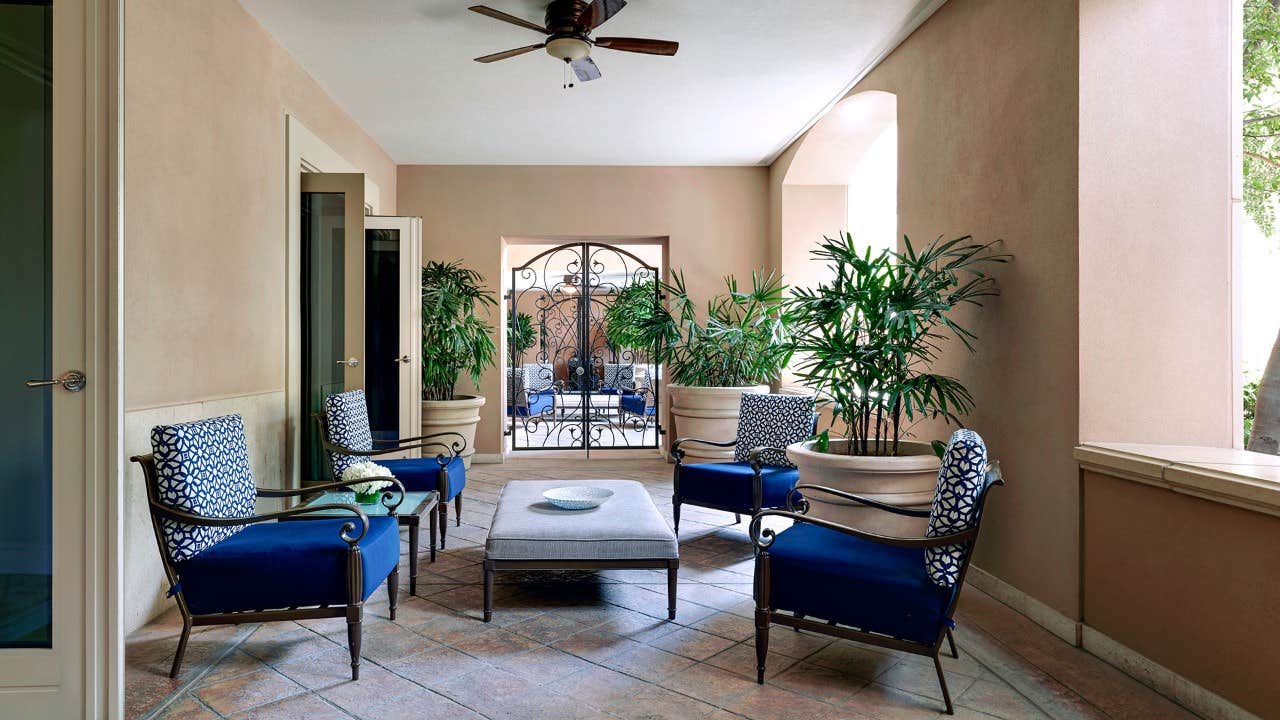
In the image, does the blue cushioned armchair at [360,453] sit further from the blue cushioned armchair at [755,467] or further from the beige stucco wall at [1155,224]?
the beige stucco wall at [1155,224]

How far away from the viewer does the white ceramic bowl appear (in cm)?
363

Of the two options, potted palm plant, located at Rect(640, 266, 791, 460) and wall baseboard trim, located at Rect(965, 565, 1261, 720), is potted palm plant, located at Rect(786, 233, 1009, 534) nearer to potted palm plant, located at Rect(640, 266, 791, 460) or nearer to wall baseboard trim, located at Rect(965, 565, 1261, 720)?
wall baseboard trim, located at Rect(965, 565, 1261, 720)

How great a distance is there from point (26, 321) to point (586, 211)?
19.9 ft

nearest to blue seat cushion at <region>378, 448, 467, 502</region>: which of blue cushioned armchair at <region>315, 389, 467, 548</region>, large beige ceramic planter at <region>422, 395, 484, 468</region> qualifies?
blue cushioned armchair at <region>315, 389, 467, 548</region>

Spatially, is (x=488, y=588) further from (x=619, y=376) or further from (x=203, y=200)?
(x=619, y=376)

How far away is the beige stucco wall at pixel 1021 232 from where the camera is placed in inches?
123

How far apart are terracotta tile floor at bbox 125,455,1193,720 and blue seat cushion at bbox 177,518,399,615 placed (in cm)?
27

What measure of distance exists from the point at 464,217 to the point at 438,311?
1.53 meters

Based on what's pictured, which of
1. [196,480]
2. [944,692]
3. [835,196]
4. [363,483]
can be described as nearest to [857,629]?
[944,692]

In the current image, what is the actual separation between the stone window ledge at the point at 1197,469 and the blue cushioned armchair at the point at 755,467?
1.67m

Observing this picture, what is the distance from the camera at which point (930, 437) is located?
446cm

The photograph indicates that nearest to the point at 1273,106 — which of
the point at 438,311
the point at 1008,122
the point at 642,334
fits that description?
the point at 1008,122

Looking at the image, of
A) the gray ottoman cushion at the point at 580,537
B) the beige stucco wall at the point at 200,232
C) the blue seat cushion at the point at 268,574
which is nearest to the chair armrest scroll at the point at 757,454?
the gray ottoman cushion at the point at 580,537

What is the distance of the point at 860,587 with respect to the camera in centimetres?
256
